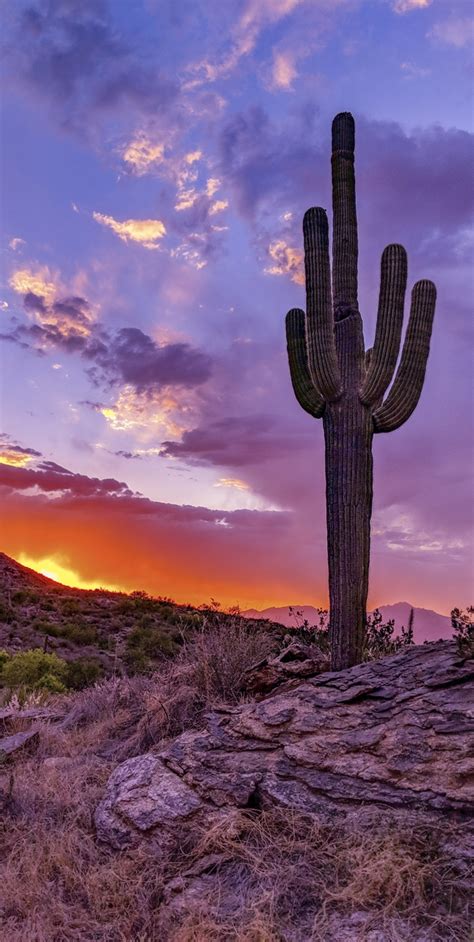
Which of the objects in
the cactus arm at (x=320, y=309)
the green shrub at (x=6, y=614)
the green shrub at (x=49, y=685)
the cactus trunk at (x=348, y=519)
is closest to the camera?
the cactus trunk at (x=348, y=519)

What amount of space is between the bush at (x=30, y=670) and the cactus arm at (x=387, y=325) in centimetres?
1050

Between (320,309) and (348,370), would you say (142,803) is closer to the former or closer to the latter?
(348,370)

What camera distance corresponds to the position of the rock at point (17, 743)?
8641mm

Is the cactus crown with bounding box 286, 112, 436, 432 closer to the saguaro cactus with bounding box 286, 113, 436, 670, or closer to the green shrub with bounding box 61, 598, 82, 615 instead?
the saguaro cactus with bounding box 286, 113, 436, 670

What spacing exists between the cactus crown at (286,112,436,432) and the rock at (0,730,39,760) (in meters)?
6.21

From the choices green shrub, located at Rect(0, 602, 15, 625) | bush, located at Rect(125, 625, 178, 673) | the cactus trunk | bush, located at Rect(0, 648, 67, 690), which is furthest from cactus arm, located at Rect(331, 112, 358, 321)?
green shrub, located at Rect(0, 602, 15, 625)

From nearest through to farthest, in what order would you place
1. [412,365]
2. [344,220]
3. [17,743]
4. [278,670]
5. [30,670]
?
[278,670], [17,743], [412,365], [344,220], [30,670]

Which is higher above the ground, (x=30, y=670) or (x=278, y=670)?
(x=278, y=670)

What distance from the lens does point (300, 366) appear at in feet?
34.7

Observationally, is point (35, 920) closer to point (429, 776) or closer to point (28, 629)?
point (429, 776)

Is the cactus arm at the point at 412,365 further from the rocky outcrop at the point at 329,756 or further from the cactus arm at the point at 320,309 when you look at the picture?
the rocky outcrop at the point at 329,756

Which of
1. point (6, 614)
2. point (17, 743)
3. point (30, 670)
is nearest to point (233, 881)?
point (17, 743)

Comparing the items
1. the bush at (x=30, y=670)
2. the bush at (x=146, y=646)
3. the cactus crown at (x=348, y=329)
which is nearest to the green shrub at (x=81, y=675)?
the bush at (x=30, y=670)

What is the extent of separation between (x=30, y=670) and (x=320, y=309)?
450 inches
